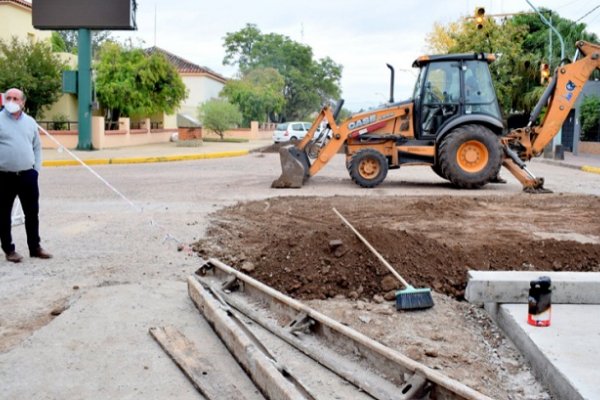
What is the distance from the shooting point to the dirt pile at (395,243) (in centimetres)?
682

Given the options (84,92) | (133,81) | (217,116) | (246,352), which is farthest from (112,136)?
(246,352)

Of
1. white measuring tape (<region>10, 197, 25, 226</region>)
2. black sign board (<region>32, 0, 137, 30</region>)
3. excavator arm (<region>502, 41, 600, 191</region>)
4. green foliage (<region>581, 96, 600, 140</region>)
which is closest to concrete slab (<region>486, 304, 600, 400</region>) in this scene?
white measuring tape (<region>10, 197, 25, 226</region>)

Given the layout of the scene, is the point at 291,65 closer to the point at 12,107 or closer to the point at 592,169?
the point at 592,169

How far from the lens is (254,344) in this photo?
4781 mm

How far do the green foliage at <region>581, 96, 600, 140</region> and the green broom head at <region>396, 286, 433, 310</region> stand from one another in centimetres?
3395

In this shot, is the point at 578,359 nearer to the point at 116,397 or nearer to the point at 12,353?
the point at 116,397

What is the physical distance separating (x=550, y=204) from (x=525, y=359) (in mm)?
8857

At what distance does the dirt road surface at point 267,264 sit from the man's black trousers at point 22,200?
1.04 feet

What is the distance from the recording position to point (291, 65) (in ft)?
287

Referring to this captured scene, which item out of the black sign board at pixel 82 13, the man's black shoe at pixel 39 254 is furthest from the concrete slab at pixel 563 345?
the black sign board at pixel 82 13

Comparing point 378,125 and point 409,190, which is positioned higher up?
point 378,125

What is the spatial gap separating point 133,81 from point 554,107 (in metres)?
24.9

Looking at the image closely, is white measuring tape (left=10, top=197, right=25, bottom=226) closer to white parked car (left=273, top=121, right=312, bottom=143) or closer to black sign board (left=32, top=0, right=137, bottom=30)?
black sign board (left=32, top=0, right=137, bottom=30)

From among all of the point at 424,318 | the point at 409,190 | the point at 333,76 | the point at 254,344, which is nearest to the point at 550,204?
the point at 409,190
